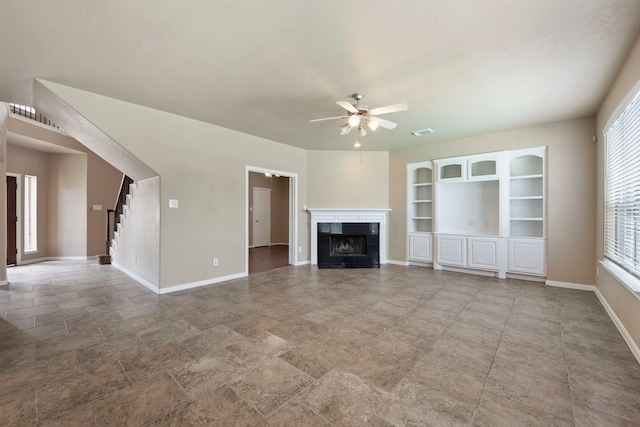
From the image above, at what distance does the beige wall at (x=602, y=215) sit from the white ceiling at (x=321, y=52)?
0.45ft

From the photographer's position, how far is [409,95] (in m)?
3.46

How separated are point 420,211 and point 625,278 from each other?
3877mm

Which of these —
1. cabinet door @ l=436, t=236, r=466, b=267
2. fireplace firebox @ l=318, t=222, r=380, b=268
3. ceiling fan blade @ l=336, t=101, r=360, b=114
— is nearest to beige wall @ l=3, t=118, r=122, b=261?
fireplace firebox @ l=318, t=222, r=380, b=268

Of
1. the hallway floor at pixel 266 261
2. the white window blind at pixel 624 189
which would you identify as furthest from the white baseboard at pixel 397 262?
the white window blind at pixel 624 189

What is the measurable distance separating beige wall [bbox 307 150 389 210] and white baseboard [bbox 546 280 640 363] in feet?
11.4

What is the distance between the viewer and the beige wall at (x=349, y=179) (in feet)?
21.3

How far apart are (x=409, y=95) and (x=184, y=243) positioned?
394 cm

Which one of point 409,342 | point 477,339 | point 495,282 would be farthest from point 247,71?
point 495,282

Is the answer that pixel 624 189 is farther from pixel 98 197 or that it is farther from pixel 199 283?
pixel 98 197

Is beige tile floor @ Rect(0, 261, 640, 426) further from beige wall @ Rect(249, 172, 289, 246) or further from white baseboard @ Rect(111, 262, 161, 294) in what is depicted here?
beige wall @ Rect(249, 172, 289, 246)

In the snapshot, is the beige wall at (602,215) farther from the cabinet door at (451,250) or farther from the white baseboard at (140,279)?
the white baseboard at (140,279)

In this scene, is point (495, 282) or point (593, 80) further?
point (495, 282)

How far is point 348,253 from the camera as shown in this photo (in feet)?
20.9

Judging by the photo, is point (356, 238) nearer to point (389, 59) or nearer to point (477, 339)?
point (477, 339)
